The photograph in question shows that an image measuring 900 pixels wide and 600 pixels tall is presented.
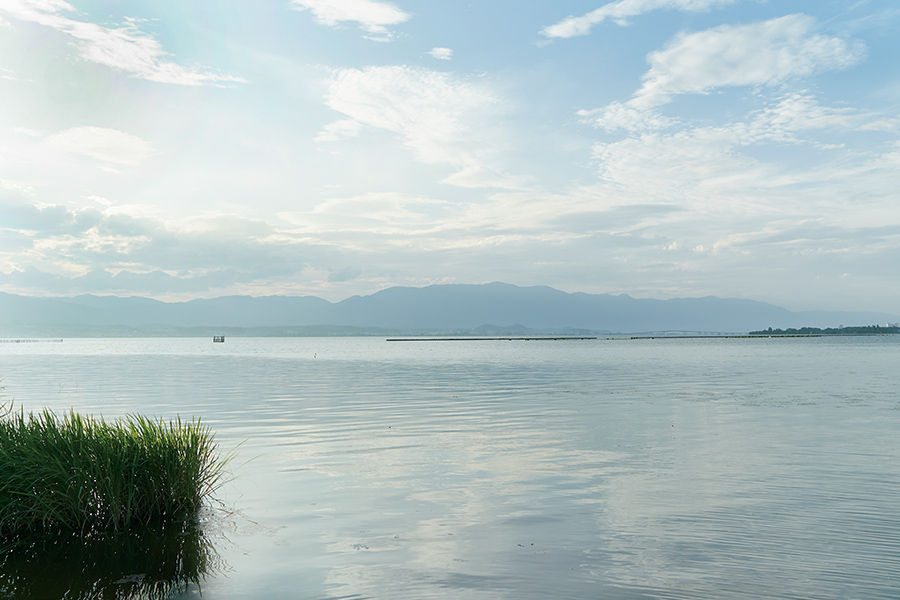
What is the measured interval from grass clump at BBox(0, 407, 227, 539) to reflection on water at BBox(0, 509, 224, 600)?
1.64 feet

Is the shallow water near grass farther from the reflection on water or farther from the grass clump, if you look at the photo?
the grass clump

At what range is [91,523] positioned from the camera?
14.8 metres

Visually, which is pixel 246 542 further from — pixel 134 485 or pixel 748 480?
pixel 748 480

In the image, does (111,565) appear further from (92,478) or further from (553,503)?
(553,503)

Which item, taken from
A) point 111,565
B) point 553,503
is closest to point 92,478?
point 111,565

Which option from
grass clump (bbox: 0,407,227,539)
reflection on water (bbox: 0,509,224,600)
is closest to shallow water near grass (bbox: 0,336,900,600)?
reflection on water (bbox: 0,509,224,600)

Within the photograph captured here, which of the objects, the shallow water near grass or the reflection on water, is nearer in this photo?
the reflection on water

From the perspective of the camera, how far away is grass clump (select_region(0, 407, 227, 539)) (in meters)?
14.2

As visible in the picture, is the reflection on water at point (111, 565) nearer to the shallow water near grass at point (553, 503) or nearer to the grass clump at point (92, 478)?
the shallow water near grass at point (553, 503)

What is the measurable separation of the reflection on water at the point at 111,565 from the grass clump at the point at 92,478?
50cm

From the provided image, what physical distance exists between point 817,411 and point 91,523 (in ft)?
122

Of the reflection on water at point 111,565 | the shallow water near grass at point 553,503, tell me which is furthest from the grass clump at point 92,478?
the shallow water near grass at point 553,503

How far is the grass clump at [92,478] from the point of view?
14.2 m

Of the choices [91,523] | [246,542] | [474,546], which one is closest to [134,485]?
[91,523]
